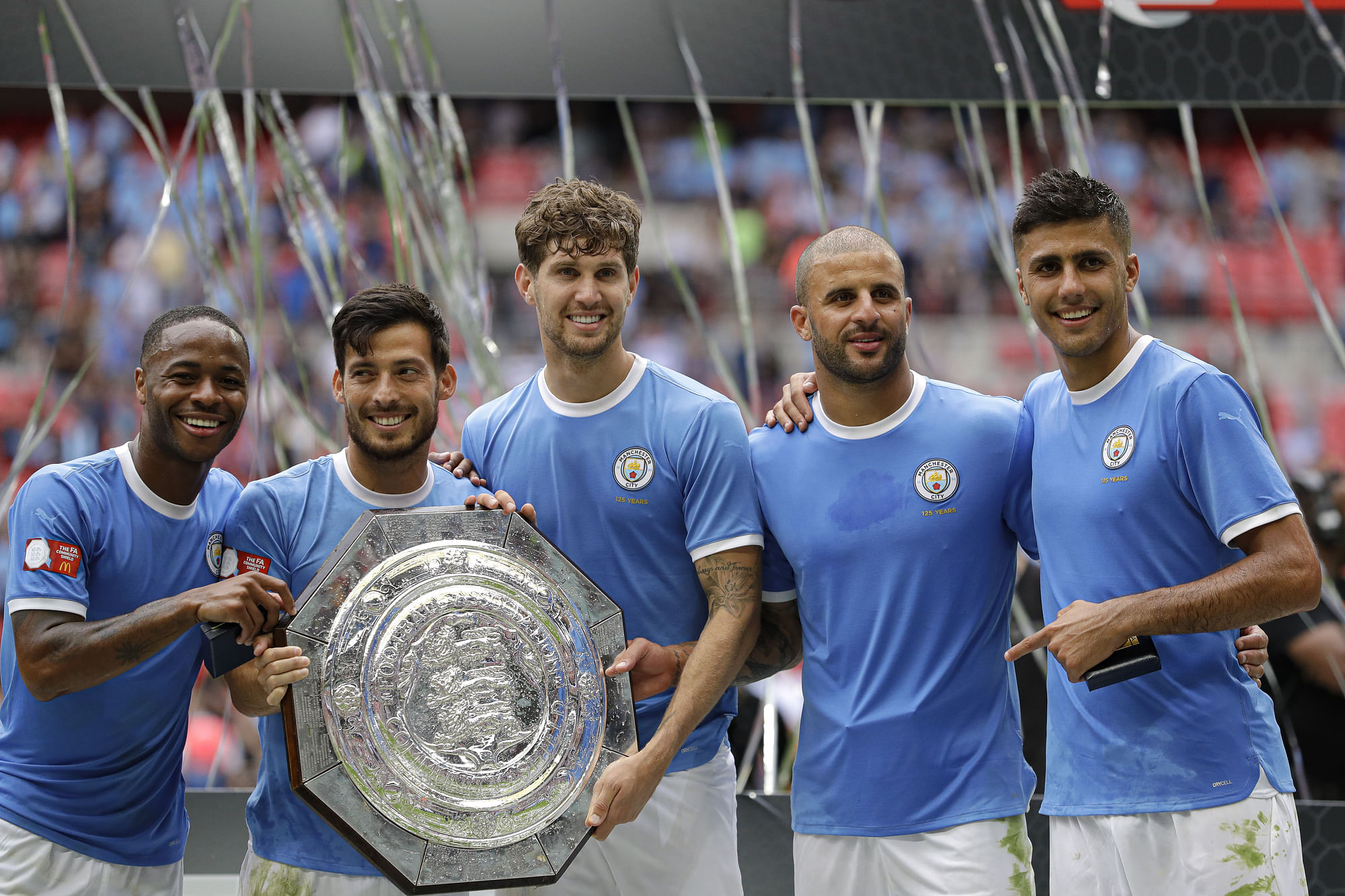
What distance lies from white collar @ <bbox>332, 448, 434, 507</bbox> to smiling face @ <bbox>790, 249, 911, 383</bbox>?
0.78 m

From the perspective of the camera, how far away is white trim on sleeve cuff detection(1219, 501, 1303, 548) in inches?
61.6

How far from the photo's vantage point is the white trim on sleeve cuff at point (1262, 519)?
156 cm

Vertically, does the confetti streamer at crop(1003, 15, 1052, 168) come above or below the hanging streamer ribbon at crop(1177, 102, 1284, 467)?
above

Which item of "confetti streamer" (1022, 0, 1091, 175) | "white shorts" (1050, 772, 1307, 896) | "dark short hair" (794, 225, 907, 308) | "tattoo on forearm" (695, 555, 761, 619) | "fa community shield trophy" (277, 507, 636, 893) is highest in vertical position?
"confetti streamer" (1022, 0, 1091, 175)

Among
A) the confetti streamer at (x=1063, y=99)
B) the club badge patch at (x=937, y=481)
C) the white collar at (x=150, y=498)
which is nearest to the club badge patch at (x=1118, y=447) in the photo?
the club badge patch at (x=937, y=481)

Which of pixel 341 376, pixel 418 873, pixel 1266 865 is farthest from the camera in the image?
pixel 341 376

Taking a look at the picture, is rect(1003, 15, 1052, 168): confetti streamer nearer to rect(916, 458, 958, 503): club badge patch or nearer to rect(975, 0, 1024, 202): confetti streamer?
rect(975, 0, 1024, 202): confetti streamer

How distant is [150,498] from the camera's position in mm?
1855

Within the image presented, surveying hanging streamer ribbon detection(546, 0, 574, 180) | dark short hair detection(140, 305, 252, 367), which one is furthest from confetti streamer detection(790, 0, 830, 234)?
dark short hair detection(140, 305, 252, 367)

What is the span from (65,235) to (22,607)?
89.3 inches

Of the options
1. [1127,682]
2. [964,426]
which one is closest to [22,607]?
[964,426]

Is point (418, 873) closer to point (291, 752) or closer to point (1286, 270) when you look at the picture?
point (291, 752)

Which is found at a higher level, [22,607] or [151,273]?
[151,273]

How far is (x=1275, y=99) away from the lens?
348cm
